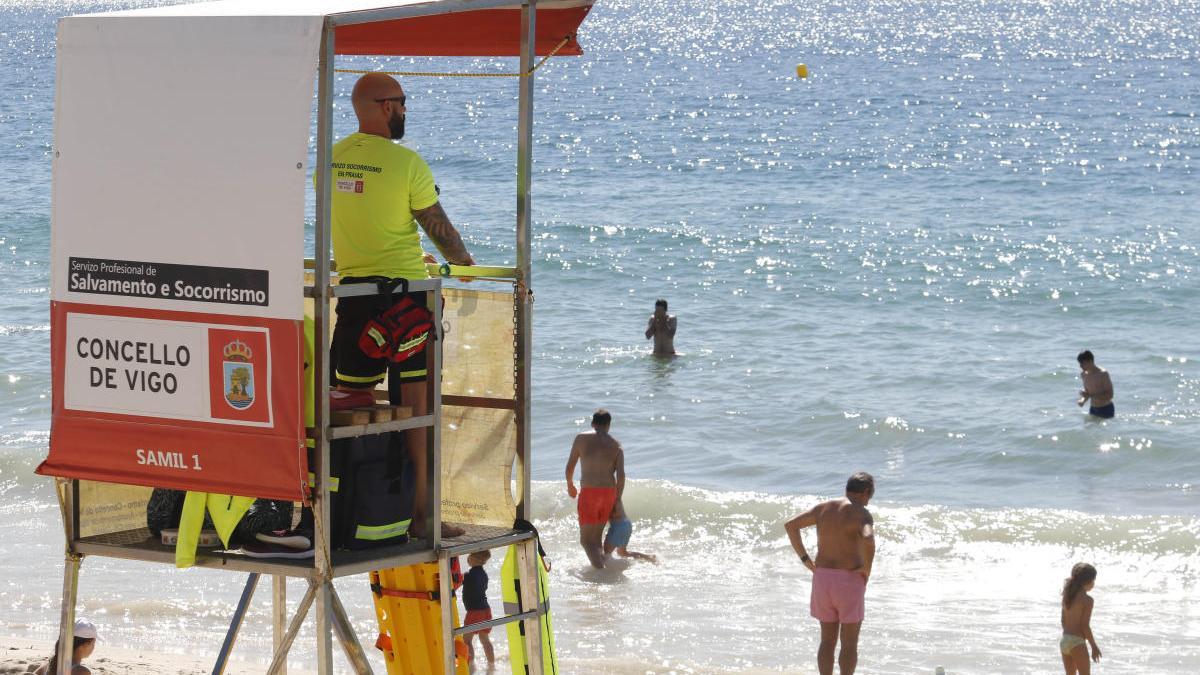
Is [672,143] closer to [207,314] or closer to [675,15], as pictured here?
[207,314]

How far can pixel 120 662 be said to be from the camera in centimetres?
867

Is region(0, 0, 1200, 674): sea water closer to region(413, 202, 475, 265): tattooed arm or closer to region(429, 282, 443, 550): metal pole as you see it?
region(429, 282, 443, 550): metal pole

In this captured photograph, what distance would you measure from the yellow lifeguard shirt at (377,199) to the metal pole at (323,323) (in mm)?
397

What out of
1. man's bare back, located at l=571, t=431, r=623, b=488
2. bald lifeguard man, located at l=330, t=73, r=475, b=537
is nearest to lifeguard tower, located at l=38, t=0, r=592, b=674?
bald lifeguard man, located at l=330, t=73, r=475, b=537

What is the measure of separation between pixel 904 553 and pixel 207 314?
8.55 meters

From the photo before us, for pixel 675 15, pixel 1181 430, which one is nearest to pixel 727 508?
pixel 1181 430

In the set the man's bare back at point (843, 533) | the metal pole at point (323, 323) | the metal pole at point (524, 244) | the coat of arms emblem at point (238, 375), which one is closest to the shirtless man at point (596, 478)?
the man's bare back at point (843, 533)

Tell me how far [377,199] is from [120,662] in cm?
470

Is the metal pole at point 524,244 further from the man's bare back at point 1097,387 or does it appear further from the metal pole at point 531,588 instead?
the man's bare back at point 1097,387

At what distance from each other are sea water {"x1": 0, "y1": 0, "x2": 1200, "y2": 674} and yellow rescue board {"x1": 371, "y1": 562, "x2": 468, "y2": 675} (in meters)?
3.56

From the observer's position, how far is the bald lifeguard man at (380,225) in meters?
5.03

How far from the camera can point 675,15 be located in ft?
383

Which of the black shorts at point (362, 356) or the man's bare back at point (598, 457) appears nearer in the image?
the black shorts at point (362, 356)

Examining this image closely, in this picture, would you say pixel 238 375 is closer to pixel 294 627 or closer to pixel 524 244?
pixel 294 627
